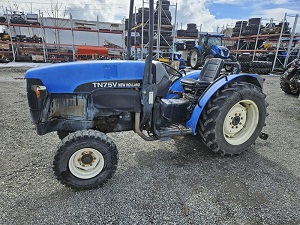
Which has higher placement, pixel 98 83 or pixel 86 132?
pixel 98 83

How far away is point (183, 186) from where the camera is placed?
2365 millimetres

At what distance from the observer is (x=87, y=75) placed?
7.30 ft

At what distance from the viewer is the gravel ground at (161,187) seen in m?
1.93

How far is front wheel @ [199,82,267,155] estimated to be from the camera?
275 cm

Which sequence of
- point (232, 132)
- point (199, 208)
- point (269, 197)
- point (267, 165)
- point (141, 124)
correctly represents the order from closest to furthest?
1. point (199, 208)
2. point (269, 197)
3. point (141, 124)
4. point (267, 165)
5. point (232, 132)

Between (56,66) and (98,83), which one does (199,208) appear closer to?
(98,83)

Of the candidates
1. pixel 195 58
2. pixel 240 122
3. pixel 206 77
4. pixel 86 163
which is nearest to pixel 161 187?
pixel 86 163

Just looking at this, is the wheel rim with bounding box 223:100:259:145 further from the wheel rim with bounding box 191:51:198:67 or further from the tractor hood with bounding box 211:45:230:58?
the wheel rim with bounding box 191:51:198:67

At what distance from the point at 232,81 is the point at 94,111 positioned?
1.92m

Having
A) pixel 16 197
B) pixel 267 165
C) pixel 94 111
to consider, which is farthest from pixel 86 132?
pixel 267 165

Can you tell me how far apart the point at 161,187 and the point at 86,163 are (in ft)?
2.76

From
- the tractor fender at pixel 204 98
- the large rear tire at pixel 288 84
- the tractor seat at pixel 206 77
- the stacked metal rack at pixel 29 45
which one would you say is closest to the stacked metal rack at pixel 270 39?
the large rear tire at pixel 288 84

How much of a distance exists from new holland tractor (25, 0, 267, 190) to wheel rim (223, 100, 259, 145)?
1cm

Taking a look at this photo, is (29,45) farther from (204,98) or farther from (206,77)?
(204,98)
